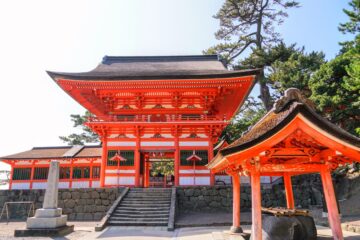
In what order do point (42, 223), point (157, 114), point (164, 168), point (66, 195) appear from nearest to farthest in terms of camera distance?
point (42, 223) < point (66, 195) < point (157, 114) < point (164, 168)

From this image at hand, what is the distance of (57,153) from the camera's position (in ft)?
71.9

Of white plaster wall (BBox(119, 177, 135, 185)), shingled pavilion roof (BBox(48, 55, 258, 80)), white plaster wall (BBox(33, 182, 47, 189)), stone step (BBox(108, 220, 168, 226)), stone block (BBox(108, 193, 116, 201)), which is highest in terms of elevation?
shingled pavilion roof (BBox(48, 55, 258, 80))

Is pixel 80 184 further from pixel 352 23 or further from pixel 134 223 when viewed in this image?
pixel 352 23

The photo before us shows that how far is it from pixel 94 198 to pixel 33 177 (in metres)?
7.95

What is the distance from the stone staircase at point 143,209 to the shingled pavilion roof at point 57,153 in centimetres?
716

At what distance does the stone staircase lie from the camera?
39.2 feet

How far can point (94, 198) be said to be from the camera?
51.1 feet

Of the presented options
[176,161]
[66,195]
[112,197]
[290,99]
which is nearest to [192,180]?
[176,161]

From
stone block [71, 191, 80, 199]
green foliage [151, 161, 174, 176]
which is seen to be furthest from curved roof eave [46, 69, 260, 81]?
green foliage [151, 161, 174, 176]

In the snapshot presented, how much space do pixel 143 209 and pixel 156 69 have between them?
1184 centimetres

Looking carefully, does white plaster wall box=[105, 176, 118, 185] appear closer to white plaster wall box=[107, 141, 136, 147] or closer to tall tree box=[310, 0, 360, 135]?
white plaster wall box=[107, 141, 136, 147]

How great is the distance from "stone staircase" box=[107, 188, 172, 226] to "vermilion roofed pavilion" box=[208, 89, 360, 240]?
24.3ft

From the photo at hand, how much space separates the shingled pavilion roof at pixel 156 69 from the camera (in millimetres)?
16672

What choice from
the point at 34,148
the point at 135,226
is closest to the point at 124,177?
the point at 135,226
